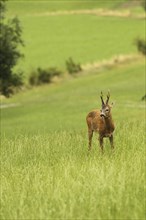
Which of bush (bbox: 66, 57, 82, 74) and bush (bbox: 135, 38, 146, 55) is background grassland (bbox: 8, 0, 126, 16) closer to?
bush (bbox: 135, 38, 146, 55)

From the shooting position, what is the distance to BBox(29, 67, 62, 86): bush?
68500 mm

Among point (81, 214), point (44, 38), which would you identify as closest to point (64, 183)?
point (81, 214)

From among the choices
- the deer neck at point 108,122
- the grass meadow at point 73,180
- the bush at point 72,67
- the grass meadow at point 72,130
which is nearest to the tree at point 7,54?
the grass meadow at point 72,130

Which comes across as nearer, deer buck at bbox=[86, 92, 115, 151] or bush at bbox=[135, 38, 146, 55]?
deer buck at bbox=[86, 92, 115, 151]

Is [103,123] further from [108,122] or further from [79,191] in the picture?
[79,191]

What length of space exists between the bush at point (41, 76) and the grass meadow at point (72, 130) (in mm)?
1300

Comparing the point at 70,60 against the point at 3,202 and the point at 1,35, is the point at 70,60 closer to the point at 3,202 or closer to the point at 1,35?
the point at 1,35

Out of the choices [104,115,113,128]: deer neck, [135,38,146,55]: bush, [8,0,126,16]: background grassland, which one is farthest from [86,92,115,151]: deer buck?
[8,0,126,16]: background grassland

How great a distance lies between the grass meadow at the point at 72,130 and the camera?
24.4 ft

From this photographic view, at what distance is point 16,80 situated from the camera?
148ft

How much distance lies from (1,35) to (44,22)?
58597 millimetres

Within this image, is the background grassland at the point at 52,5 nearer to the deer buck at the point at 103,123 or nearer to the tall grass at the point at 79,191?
the deer buck at the point at 103,123

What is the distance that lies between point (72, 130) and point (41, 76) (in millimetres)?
42883

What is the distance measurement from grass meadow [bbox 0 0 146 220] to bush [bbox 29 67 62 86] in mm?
1300
